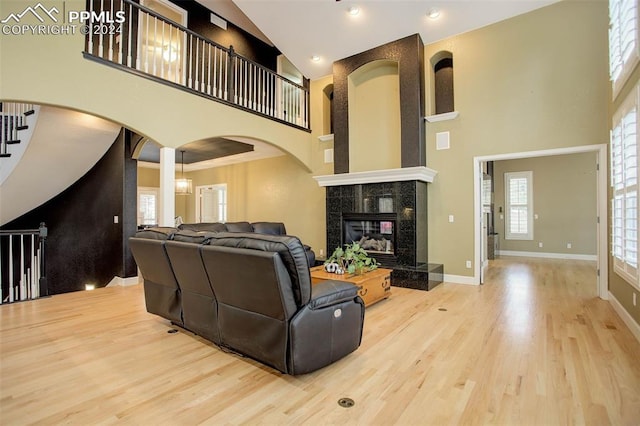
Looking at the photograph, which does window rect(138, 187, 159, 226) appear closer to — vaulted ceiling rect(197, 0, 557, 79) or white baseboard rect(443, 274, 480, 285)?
vaulted ceiling rect(197, 0, 557, 79)

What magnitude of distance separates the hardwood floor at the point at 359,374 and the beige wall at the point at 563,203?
5334 mm

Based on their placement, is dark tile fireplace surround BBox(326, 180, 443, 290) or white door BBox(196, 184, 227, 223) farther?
white door BBox(196, 184, 227, 223)

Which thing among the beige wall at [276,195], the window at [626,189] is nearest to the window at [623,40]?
the window at [626,189]

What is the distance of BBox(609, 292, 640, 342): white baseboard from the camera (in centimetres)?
305

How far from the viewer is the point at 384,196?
5.78m

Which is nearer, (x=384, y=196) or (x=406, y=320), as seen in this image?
(x=406, y=320)

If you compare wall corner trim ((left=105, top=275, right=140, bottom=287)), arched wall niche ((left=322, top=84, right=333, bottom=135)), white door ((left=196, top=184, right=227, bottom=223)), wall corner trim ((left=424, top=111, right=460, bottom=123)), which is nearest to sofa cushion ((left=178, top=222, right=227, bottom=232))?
wall corner trim ((left=105, top=275, right=140, bottom=287))

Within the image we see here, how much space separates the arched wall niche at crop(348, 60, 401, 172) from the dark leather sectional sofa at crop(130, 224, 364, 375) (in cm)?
432

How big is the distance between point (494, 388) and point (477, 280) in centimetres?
361

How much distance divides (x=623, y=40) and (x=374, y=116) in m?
3.86

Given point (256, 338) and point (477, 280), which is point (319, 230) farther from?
point (256, 338)

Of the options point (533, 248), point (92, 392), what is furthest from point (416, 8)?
point (533, 248)

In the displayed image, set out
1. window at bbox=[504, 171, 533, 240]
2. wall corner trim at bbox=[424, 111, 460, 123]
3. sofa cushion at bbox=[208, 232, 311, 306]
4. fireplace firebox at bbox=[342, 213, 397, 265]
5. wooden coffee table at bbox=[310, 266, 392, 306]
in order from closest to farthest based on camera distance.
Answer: sofa cushion at bbox=[208, 232, 311, 306] < wooden coffee table at bbox=[310, 266, 392, 306] < wall corner trim at bbox=[424, 111, 460, 123] < fireplace firebox at bbox=[342, 213, 397, 265] < window at bbox=[504, 171, 533, 240]

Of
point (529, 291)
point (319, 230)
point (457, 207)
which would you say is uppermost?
point (457, 207)
